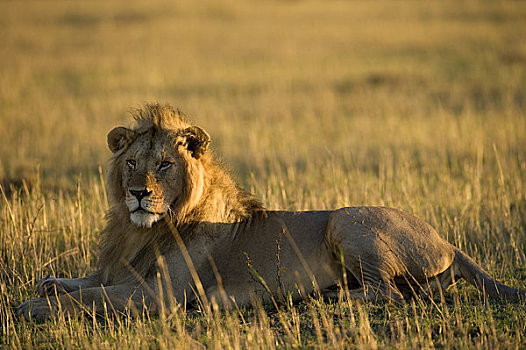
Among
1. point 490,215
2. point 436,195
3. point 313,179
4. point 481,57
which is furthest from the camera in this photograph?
point 481,57

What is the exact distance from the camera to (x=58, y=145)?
12461 mm

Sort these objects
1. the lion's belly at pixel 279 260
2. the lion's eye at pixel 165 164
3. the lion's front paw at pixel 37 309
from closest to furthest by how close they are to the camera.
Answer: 1. the lion's front paw at pixel 37 309
2. the lion's eye at pixel 165 164
3. the lion's belly at pixel 279 260

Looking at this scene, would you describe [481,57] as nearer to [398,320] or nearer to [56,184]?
[56,184]

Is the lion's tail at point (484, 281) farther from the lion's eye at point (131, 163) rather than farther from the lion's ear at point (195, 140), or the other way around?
the lion's eye at point (131, 163)

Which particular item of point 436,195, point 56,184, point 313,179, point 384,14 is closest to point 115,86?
point 56,184

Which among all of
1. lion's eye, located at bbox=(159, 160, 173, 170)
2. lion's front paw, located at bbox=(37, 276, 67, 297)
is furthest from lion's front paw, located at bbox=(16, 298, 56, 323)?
lion's eye, located at bbox=(159, 160, 173, 170)

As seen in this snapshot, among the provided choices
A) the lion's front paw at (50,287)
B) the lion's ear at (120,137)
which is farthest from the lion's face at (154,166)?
the lion's front paw at (50,287)

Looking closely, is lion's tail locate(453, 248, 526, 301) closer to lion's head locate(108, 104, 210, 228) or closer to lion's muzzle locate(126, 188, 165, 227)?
lion's head locate(108, 104, 210, 228)

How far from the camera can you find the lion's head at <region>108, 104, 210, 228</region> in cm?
496

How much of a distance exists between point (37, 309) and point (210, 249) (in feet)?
4.66

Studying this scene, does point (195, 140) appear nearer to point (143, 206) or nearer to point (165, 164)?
point (165, 164)

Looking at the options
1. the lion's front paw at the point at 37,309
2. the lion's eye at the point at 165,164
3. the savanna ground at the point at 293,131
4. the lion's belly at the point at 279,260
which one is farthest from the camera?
the lion's belly at the point at 279,260

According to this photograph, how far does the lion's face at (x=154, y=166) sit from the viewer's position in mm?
4957

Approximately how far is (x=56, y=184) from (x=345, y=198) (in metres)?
4.45
